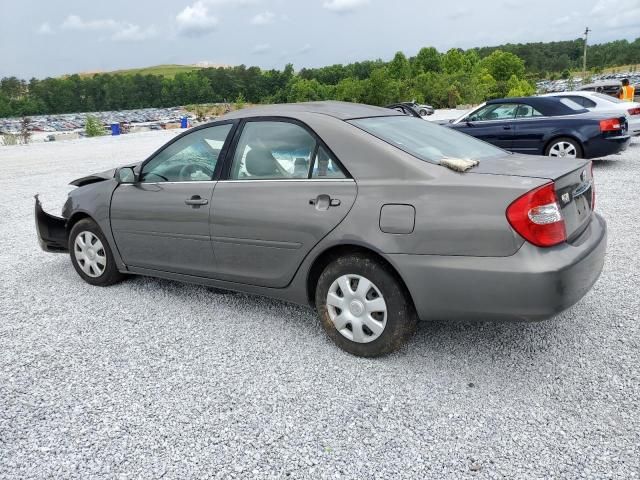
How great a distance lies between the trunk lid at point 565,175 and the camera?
3.03 metres

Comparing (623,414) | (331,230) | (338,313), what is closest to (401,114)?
(331,230)

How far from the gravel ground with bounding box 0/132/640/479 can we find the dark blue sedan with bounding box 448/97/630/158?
551 centimetres

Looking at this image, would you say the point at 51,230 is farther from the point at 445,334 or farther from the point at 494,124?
the point at 494,124

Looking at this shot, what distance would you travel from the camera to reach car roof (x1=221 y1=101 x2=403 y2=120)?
3.76 m

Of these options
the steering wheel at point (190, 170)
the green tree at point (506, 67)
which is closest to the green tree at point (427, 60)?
the green tree at point (506, 67)

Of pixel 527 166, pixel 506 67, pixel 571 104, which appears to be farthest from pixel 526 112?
pixel 506 67

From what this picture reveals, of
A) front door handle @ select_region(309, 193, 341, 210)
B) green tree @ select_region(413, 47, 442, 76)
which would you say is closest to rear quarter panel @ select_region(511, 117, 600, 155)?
front door handle @ select_region(309, 193, 341, 210)

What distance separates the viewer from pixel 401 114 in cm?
426

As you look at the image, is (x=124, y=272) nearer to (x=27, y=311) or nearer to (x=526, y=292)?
(x=27, y=311)

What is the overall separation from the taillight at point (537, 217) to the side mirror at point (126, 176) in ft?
9.98

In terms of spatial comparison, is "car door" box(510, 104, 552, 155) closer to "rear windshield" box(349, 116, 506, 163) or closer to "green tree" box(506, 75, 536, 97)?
"rear windshield" box(349, 116, 506, 163)

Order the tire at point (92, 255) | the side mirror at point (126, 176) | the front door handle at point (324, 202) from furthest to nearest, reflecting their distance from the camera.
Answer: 1. the tire at point (92, 255)
2. the side mirror at point (126, 176)
3. the front door handle at point (324, 202)

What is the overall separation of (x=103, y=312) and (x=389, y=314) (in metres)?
2.51

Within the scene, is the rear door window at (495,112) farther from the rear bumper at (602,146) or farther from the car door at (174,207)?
the car door at (174,207)
